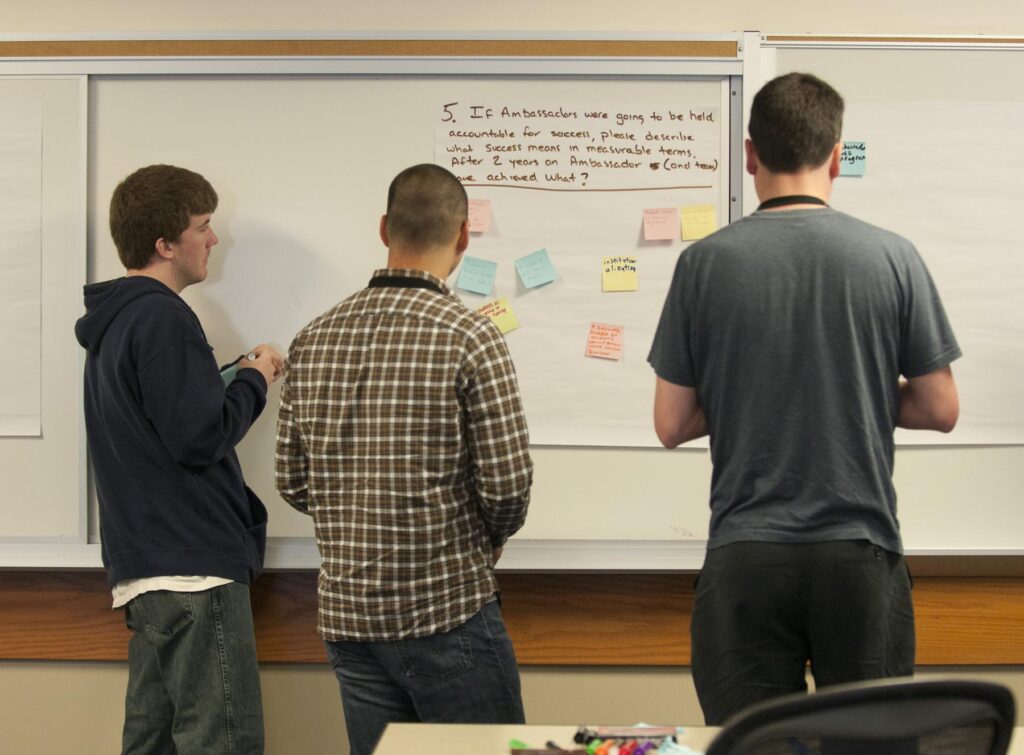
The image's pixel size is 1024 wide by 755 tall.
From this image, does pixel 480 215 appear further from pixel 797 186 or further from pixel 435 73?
pixel 797 186

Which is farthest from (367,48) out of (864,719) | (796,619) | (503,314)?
(864,719)

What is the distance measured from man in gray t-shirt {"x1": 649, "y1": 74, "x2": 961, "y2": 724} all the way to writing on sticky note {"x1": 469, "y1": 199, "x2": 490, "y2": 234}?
3.33 ft

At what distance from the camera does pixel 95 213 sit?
8.13 ft

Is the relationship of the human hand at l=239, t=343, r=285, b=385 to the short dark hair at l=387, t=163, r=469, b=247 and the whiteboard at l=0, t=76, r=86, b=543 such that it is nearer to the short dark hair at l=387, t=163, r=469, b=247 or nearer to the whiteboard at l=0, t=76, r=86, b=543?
the whiteboard at l=0, t=76, r=86, b=543

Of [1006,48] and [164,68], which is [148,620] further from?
[1006,48]

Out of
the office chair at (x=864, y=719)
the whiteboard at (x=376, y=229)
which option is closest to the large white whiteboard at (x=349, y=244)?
the whiteboard at (x=376, y=229)

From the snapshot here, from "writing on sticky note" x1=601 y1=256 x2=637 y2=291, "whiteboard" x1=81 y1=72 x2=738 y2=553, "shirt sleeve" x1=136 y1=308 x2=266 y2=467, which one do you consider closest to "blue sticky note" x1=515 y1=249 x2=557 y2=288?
"whiteboard" x1=81 y1=72 x2=738 y2=553

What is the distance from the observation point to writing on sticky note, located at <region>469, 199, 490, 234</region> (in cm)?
243

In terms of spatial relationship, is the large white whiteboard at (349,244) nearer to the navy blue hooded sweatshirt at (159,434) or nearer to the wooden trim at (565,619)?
the wooden trim at (565,619)

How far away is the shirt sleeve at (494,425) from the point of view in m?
1.58

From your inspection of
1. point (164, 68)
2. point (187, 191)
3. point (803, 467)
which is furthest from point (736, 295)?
point (164, 68)

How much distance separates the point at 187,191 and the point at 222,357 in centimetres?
49

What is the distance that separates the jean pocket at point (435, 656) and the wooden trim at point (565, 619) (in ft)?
2.84

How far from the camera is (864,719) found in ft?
2.43
